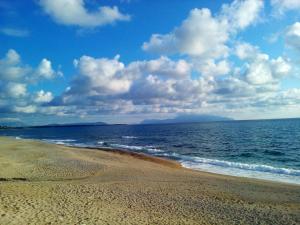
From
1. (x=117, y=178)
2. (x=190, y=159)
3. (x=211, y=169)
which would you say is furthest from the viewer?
(x=190, y=159)

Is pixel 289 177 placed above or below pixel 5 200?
below

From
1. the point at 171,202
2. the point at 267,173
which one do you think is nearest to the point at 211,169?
the point at 267,173

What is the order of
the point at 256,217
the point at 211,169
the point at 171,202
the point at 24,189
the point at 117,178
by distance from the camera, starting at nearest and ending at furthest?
the point at 256,217
the point at 171,202
the point at 24,189
the point at 117,178
the point at 211,169

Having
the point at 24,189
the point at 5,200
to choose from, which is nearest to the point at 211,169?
the point at 24,189

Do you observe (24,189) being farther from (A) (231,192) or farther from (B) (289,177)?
(B) (289,177)

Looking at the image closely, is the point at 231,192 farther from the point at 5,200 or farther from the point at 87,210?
the point at 5,200

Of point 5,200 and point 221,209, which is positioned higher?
point 5,200

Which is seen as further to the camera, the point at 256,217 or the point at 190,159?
the point at 190,159

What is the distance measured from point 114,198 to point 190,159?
2474 centimetres

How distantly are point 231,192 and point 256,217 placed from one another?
495 centimetres

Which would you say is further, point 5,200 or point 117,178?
point 117,178

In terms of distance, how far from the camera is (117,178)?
73.8ft

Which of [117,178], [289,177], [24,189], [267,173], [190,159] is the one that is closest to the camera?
[24,189]

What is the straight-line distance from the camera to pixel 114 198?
51.8 ft
